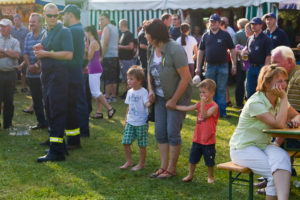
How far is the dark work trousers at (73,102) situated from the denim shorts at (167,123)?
5.45 feet

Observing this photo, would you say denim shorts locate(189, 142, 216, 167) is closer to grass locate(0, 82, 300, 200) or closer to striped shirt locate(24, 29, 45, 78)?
grass locate(0, 82, 300, 200)

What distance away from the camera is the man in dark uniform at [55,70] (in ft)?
19.6

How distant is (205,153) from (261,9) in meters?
8.80

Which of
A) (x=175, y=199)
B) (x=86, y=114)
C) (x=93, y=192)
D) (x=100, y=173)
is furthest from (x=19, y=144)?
(x=175, y=199)

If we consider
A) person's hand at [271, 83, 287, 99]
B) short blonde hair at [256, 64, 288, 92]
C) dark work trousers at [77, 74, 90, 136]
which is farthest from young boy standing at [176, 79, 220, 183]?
dark work trousers at [77, 74, 90, 136]

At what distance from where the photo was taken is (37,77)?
782cm

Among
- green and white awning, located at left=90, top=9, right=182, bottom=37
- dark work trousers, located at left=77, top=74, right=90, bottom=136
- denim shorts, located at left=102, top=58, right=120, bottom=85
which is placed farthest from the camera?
green and white awning, located at left=90, top=9, right=182, bottom=37

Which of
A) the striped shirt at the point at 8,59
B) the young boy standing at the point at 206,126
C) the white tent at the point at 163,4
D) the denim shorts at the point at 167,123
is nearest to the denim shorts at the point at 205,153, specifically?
the young boy standing at the point at 206,126

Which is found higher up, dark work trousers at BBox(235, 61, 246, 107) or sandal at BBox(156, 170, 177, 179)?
dark work trousers at BBox(235, 61, 246, 107)

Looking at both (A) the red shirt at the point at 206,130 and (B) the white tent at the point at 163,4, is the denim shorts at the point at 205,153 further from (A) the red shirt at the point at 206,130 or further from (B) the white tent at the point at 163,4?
(B) the white tent at the point at 163,4

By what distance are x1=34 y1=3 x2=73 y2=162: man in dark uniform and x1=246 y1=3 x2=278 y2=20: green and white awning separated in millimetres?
8201

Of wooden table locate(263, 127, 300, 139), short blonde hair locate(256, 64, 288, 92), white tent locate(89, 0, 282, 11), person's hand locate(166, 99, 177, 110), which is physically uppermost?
white tent locate(89, 0, 282, 11)

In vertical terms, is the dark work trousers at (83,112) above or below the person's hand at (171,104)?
below

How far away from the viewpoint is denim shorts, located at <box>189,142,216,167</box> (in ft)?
16.8
